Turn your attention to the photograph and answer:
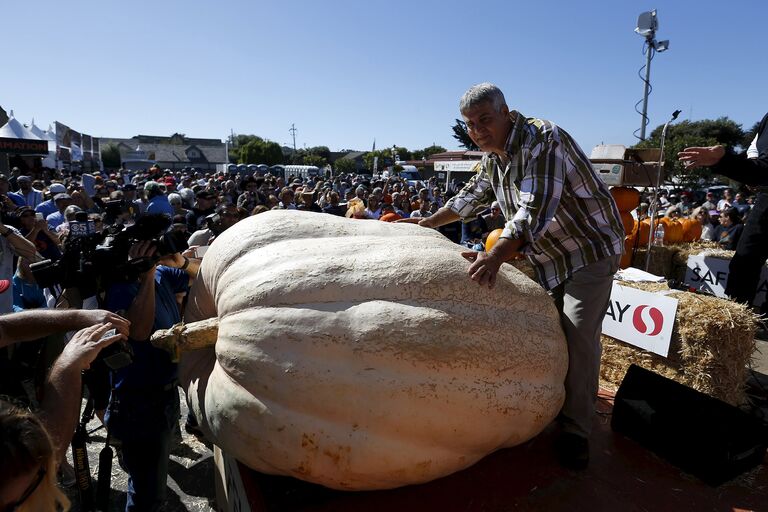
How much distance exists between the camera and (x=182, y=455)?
4008 millimetres

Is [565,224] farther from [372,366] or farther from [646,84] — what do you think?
[646,84]

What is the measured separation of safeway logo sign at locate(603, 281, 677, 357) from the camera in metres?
3.59

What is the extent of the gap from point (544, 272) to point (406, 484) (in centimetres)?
133

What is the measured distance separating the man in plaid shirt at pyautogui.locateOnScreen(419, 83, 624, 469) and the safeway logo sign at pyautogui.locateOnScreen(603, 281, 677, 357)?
1490mm

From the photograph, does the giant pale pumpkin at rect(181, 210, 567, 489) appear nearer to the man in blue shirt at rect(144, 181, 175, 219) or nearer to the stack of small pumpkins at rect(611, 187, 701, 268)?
the stack of small pumpkins at rect(611, 187, 701, 268)

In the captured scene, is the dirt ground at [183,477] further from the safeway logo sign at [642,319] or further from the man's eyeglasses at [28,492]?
the safeway logo sign at [642,319]

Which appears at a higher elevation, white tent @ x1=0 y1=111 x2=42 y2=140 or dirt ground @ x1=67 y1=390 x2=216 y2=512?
white tent @ x1=0 y1=111 x2=42 y2=140

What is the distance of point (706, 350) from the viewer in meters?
3.53

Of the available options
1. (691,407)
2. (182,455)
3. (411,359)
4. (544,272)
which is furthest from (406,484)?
(182,455)

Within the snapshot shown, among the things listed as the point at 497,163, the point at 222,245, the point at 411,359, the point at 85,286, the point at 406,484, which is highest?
the point at 497,163

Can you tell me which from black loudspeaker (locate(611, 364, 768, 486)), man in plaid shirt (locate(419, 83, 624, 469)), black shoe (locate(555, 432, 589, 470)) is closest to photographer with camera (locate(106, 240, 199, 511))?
man in plaid shirt (locate(419, 83, 624, 469))

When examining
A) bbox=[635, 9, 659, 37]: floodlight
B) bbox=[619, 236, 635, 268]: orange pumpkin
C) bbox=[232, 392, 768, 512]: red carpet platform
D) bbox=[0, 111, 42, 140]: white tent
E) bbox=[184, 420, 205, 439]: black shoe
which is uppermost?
bbox=[635, 9, 659, 37]: floodlight

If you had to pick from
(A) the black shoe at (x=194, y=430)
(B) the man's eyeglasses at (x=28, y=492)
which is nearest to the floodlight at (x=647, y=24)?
(A) the black shoe at (x=194, y=430)

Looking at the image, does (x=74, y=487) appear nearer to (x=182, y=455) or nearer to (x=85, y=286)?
(x=182, y=455)
